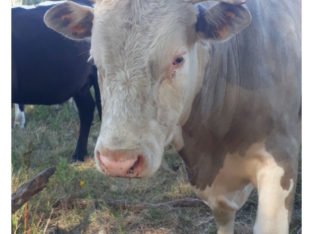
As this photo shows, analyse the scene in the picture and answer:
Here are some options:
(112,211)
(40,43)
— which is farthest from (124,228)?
(40,43)

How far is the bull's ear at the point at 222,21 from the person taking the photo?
1.89 metres

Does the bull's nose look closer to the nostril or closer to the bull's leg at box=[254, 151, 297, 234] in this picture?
the nostril

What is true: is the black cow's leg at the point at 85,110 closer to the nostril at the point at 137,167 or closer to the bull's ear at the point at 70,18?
the bull's ear at the point at 70,18

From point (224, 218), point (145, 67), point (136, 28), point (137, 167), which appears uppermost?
point (136, 28)

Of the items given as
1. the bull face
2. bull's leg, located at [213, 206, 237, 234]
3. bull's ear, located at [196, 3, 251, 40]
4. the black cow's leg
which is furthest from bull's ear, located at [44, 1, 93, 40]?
the black cow's leg

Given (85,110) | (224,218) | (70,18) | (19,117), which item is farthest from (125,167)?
(19,117)

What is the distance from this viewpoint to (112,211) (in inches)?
130

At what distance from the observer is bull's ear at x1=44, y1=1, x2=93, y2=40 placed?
210 centimetres

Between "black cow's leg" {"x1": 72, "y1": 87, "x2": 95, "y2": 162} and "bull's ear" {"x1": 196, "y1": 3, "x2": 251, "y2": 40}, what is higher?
"bull's ear" {"x1": 196, "y1": 3, "x2": 251, "y2": 40}

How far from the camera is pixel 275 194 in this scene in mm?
2080

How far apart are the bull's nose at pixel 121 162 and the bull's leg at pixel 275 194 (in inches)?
25.6

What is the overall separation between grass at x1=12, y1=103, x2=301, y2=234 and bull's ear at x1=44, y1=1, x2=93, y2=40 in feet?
3.53

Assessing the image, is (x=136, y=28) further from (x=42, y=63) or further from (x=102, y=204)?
(x=42, y=63)

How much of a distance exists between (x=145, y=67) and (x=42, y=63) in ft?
9.81
